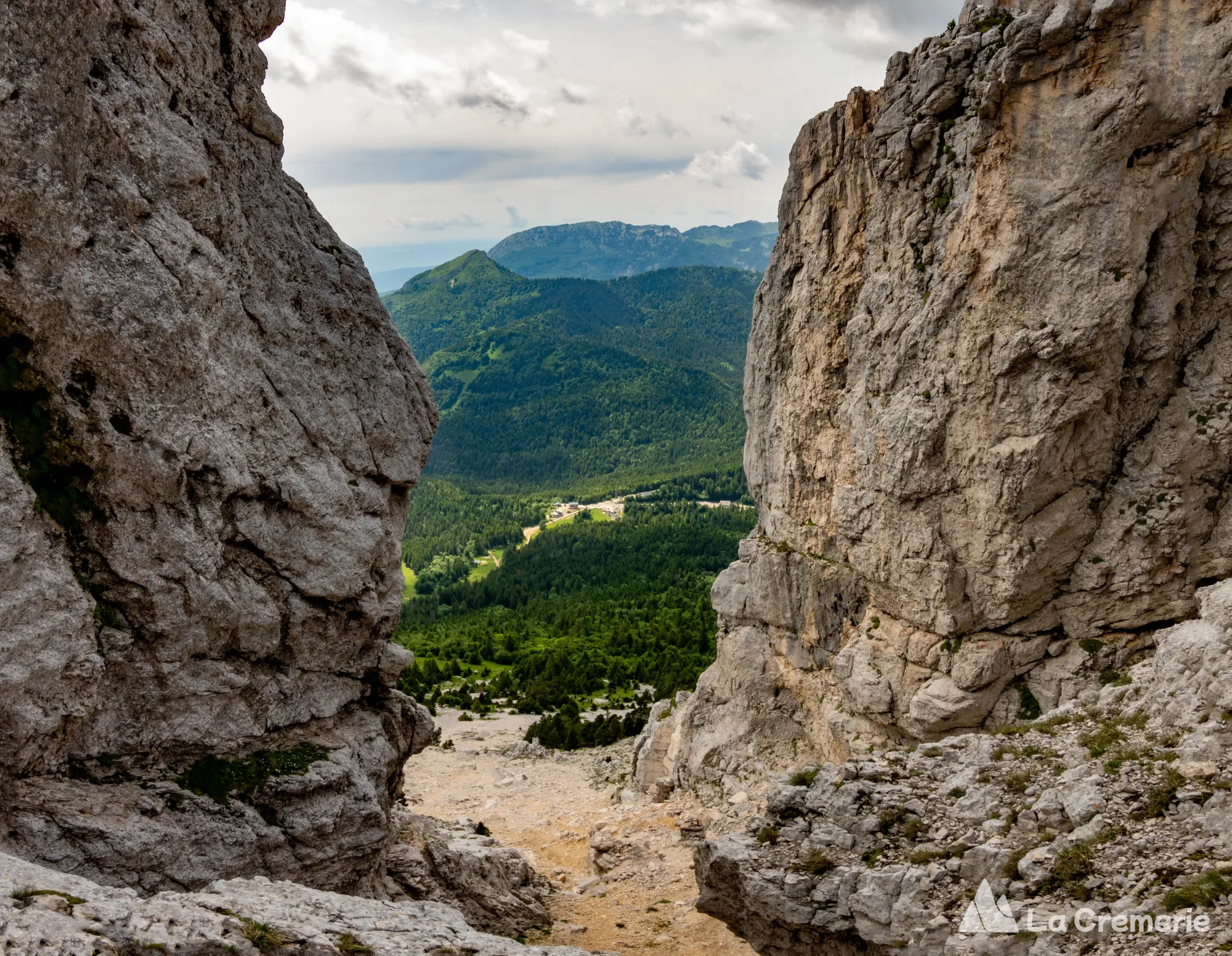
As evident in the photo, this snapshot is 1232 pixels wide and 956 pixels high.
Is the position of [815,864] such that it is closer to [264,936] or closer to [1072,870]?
[1072,870]

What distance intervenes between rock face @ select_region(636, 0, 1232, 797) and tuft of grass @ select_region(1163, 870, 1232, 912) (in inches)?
455

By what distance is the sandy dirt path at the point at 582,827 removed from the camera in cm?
2702

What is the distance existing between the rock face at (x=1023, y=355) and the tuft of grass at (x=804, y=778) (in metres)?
7.38

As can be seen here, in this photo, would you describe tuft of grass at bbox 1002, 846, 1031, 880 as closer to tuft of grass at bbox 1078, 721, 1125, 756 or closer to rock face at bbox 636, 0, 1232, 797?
tuft of grass at bbox 1078, 721, 1125, 756

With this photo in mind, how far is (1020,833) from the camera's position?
61.2 feet

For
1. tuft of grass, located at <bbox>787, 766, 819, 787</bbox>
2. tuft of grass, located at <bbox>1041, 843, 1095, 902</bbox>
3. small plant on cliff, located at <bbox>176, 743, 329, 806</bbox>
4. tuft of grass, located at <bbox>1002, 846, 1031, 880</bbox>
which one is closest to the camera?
tuft of grass, located at <bbox>1041, 843, 1095, 902</bbox>

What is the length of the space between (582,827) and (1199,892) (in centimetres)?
2803

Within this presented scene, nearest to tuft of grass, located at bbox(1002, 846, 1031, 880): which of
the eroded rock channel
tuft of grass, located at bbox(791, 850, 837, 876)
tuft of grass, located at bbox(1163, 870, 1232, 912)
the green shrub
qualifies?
the eroded rock channel

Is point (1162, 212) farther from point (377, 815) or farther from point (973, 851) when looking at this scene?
point (377, 815)

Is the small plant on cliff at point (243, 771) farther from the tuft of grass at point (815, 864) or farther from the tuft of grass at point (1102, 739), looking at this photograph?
the tuft of grass at point (1102, 739)

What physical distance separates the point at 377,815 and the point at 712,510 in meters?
139

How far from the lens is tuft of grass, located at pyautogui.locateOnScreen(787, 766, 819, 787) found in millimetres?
22297

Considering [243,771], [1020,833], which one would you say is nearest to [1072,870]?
[1020,833]

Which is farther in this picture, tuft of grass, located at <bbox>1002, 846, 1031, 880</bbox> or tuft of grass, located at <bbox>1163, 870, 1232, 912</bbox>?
tuft of grass, located at <bbox>1002, 846, 1031, 880</bbox>
